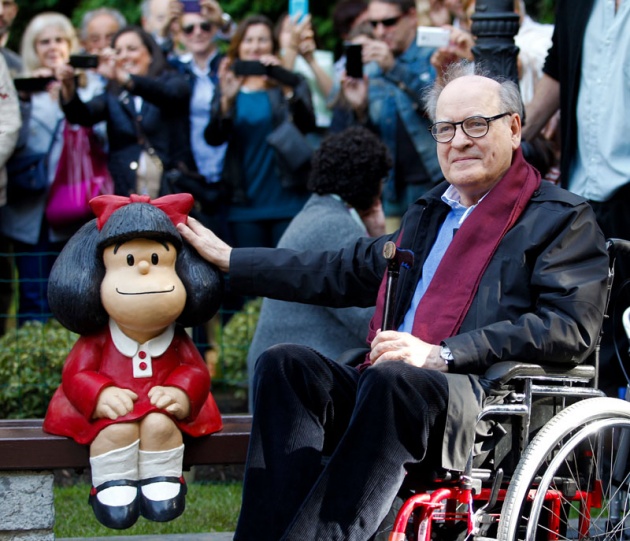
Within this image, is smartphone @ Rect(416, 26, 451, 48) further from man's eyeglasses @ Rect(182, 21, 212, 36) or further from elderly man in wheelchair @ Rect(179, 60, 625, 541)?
elderly man in wheelchair @ Rect(179, 60, 625, 541)

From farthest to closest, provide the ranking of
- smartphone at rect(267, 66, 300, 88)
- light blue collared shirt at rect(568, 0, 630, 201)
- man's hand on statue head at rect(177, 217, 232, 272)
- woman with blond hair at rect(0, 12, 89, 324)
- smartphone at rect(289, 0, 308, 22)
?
1. smartphone at rect(289, 0, 308, 22)
2. woman with blond hair at rect(0, 12, 89, 324)
3. smartphone at rect(267, 66, 300, 88)
4. light blue collared shirt at rect(568, 0, 630, 201)
5. man's hand on statue head at rect(177, 217, 232, 272)

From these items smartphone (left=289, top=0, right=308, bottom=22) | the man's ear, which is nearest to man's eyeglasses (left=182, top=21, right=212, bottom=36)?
smartphone (left=289, top=0, right=308, bottom=22)

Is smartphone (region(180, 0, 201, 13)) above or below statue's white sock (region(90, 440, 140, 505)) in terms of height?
above

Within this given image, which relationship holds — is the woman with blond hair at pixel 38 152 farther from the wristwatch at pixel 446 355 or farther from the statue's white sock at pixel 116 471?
the wristwatch at pixel 446 355

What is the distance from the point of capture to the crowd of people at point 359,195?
3879 mm

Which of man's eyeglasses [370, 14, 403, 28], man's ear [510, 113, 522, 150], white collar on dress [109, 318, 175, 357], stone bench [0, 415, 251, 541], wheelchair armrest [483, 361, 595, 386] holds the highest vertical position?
man's eyeglasses [370, 14, 403, 28]

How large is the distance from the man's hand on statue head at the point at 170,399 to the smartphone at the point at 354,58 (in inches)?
137

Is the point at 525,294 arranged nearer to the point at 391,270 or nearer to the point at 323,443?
the point at 391,270

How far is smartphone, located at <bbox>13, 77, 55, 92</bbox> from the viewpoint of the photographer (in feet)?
25.5

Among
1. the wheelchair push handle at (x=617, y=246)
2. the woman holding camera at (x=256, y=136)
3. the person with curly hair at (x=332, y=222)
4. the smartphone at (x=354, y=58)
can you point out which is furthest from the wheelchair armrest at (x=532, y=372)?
the woman holding camera at (x=256, y=136)

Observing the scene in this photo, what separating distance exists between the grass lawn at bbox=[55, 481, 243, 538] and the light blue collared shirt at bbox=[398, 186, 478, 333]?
1.69 metres

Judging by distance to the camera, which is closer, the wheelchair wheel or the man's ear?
the wheelchair wheel

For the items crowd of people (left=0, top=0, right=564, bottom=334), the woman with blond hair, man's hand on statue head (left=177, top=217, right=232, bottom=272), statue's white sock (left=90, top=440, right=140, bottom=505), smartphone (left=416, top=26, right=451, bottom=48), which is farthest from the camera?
the woman with blond hair

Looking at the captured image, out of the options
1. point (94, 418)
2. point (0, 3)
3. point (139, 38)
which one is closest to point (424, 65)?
point (139, 38)
